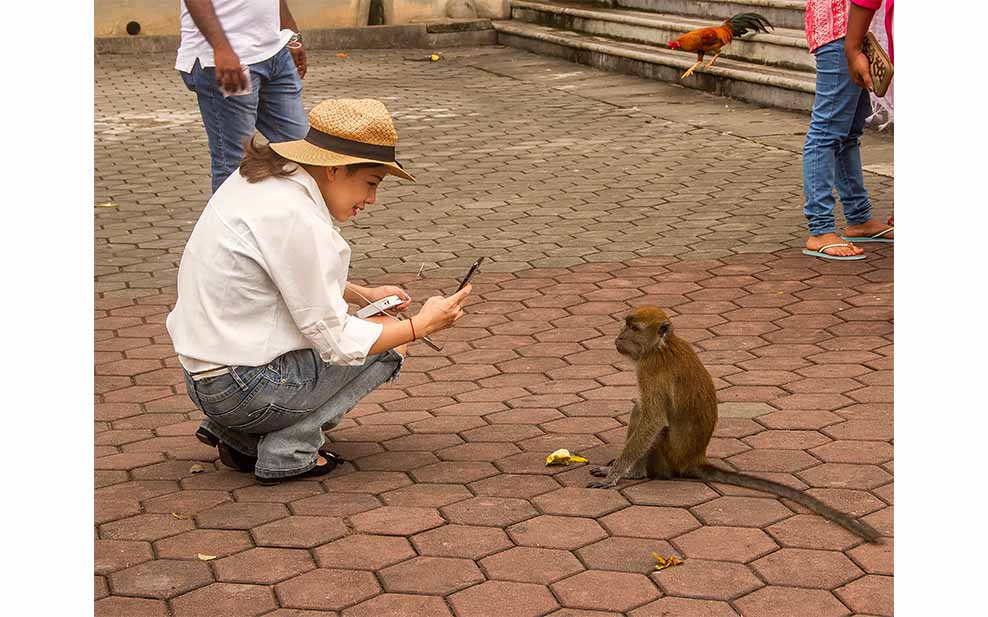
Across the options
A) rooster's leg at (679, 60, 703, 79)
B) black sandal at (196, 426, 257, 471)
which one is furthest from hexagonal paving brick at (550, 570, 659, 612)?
rooster's leg at (679, 60, 703, 79)

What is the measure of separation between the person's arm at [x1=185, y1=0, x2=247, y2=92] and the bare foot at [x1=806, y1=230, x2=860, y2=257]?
3046 mm

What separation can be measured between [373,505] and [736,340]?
2.24m

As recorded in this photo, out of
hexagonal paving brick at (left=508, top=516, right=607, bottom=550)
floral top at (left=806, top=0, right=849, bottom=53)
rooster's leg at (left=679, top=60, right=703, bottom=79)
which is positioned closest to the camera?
hexagonal paving brick at (left=508, top=516, right=607, bottom=550)

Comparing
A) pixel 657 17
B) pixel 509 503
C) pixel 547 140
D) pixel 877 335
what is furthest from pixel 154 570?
pixel 657 17

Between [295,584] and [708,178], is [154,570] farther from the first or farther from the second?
[708,178]

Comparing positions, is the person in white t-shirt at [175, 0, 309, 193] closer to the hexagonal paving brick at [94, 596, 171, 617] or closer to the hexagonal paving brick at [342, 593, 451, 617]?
the hexagonal paving brick at [94, 596, 171, 617]

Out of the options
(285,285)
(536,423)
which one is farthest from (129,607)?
(536,423)

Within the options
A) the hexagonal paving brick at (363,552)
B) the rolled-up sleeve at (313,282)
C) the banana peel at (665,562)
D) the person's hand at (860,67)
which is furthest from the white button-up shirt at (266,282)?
the person's hand at (860,67)

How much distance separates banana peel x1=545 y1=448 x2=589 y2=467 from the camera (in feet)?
14.2

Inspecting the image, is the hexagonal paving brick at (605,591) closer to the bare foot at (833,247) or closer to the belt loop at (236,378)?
the belt loop at (236,378)

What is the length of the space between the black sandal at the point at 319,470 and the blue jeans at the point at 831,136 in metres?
3.40

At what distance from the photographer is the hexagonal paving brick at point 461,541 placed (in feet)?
12.0

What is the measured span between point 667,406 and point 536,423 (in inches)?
33.7

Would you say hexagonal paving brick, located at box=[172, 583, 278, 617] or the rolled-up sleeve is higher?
the rolled-up sleeve
